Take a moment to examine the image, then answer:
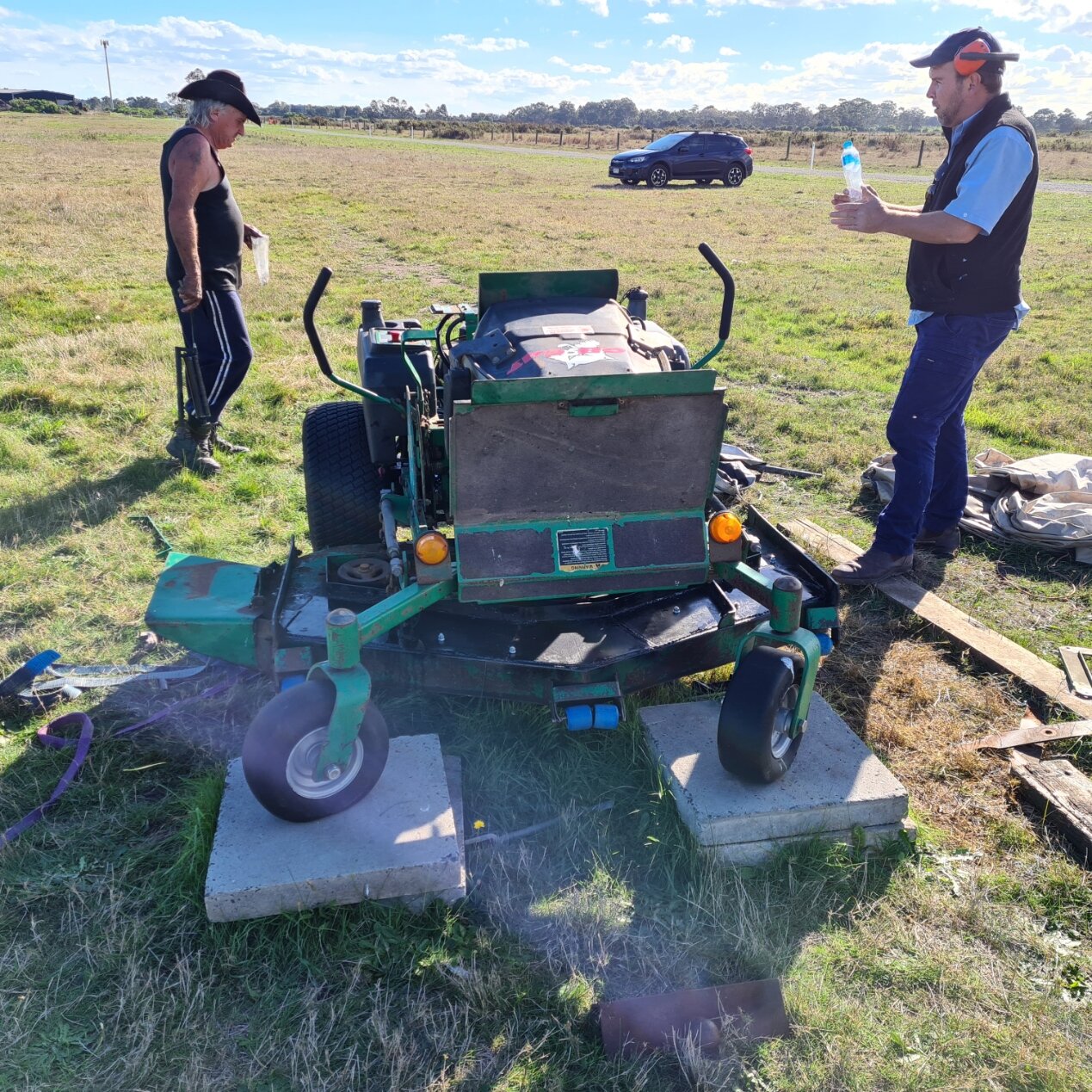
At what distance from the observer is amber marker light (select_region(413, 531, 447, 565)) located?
9.67 feet

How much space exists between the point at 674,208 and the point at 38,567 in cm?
1685

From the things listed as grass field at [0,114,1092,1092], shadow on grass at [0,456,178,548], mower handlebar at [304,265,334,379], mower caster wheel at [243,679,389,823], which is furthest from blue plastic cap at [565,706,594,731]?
shadow on grass at [0,456,178,548]

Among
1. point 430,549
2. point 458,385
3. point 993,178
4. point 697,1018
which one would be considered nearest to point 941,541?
point 993,178

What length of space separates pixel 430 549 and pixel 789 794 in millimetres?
1384

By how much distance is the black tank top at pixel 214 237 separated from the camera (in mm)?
5348

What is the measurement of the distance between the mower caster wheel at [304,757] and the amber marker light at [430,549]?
49 centimetres

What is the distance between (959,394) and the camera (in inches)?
170

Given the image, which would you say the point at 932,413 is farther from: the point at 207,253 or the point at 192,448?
the point at 192,448

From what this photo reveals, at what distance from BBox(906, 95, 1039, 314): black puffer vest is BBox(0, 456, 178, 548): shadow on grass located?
4374 millimetres

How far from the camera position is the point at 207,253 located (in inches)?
214

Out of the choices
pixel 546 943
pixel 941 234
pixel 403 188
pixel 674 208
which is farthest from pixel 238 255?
pixel 403 188

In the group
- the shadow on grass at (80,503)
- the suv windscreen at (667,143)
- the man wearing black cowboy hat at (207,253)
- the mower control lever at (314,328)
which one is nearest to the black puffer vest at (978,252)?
the mower control lever at (314,328)

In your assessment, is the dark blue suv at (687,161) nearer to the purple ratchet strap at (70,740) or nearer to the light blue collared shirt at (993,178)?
the light blue collared shirt at (993,178)

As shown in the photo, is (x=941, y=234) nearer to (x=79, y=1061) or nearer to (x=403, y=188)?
(x=79, y=1061)
